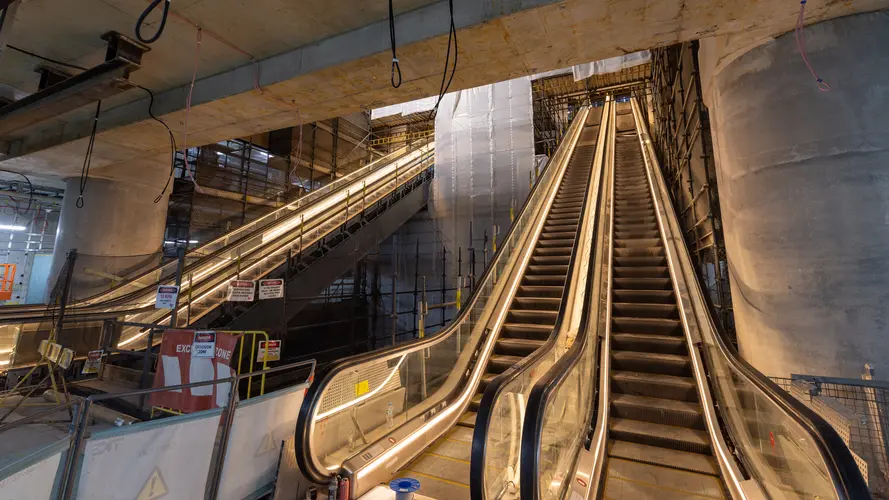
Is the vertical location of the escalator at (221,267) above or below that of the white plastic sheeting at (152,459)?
above

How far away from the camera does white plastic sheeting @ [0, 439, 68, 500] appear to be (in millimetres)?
1724

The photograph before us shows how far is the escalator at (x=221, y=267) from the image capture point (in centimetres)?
579

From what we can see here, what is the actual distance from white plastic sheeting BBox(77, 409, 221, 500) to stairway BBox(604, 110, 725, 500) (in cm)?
317

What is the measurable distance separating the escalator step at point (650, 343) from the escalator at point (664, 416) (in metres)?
0.01

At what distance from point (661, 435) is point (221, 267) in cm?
824

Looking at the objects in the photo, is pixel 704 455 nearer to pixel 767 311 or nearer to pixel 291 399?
pixel 767 311

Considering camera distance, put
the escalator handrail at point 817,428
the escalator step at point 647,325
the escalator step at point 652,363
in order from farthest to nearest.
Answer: the escalator step at point 647,325 < the escalator step at point 652,363 < the escalator handrail at point 817,428

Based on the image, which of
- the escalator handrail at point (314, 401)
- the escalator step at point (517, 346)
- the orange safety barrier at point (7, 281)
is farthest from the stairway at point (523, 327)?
the orange safety barrier at point (7, 281)

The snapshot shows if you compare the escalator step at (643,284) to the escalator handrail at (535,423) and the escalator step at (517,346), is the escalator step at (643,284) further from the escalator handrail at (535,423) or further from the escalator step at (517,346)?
the escalator handrail at (535,423)

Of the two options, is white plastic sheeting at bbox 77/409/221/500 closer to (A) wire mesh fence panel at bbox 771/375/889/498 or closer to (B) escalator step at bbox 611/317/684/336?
(A) wire mesh fence panel at bbox 771/375/889/498

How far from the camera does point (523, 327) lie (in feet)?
18.7

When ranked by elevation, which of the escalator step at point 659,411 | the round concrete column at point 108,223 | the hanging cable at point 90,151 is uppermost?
the hanging cable at point 90,151

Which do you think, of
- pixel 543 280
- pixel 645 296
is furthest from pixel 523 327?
pixel 645 296

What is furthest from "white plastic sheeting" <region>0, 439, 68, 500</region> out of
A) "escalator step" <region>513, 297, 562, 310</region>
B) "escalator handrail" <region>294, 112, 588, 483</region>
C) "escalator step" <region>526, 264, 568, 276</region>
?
"escalator step" <region>526, 264, 568, 276</region>
